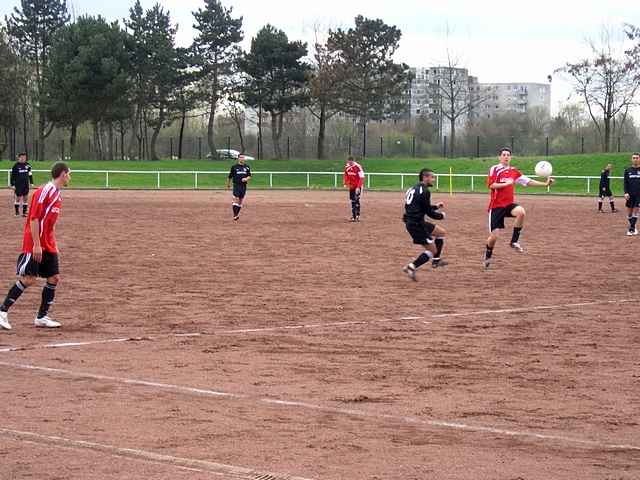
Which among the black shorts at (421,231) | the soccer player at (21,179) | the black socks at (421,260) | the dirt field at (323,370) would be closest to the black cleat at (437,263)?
the dirt field at (323,370)

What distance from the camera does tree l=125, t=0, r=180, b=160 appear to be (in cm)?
7169

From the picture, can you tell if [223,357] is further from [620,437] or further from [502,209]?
[502,209]

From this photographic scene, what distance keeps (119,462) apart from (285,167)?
205 ft

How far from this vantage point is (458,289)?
583 inches

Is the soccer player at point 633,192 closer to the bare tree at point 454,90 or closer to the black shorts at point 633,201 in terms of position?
the black shorts at point 633,201

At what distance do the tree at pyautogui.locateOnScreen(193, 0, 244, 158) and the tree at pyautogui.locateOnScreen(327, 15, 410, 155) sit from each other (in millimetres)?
7240

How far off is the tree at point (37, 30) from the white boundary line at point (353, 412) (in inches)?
2778

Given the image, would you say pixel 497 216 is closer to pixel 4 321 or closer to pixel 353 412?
pixel 4 321

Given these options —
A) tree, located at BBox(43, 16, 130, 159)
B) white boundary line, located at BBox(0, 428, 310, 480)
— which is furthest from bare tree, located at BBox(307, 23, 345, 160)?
white boundary line, located at BBox(0, 428, 310, 480)

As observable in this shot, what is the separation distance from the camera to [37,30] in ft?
254

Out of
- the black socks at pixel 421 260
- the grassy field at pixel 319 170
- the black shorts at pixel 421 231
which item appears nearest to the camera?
the black socks at pixel 421 260

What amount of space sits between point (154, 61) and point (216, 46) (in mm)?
4861

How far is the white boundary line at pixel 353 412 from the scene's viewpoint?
6559 mm

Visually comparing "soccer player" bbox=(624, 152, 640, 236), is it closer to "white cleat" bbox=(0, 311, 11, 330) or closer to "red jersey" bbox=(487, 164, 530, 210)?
"red jersey" bbox=(487, 164, 530, 210)
